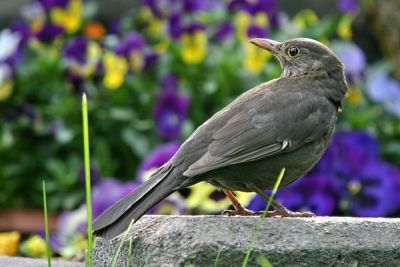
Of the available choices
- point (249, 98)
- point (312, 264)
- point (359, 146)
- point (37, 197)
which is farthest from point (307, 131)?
point (37, 197)

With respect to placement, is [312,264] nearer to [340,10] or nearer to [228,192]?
[228,192]

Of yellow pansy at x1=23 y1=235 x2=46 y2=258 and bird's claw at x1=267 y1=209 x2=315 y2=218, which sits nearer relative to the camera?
bird's claw at x1=267 y1=209 x2=315 y2=218

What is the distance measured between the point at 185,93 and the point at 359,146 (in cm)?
139

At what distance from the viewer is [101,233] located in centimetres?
373

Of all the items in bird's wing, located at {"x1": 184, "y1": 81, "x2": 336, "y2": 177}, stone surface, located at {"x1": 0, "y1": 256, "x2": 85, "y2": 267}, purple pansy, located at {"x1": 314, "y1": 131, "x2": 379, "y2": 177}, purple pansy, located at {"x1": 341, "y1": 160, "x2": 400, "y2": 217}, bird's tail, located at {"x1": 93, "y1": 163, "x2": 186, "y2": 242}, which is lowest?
purple pansy, located at {"x1": 341, "y1": 160, "x2": 400, "y2": 217}

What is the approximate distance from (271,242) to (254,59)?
376cm

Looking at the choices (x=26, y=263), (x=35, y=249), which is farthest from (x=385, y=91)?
(x=26, y=263)

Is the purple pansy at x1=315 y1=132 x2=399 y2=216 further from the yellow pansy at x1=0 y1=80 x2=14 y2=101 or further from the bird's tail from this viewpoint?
the yellow pansy at x1=0 y1=80 x2=14 y2=101

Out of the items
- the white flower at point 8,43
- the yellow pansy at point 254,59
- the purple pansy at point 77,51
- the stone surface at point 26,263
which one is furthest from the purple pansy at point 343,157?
the white flower at point 8,43

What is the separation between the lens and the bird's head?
4543mm

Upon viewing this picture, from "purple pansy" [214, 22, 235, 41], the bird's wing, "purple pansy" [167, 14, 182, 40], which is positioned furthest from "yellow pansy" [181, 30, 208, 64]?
the bird's wing

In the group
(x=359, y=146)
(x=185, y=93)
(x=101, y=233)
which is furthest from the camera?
(x=185, y=93)

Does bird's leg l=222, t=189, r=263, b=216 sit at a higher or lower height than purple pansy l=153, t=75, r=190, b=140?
higher

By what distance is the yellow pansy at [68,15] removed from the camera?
782 centimetres
